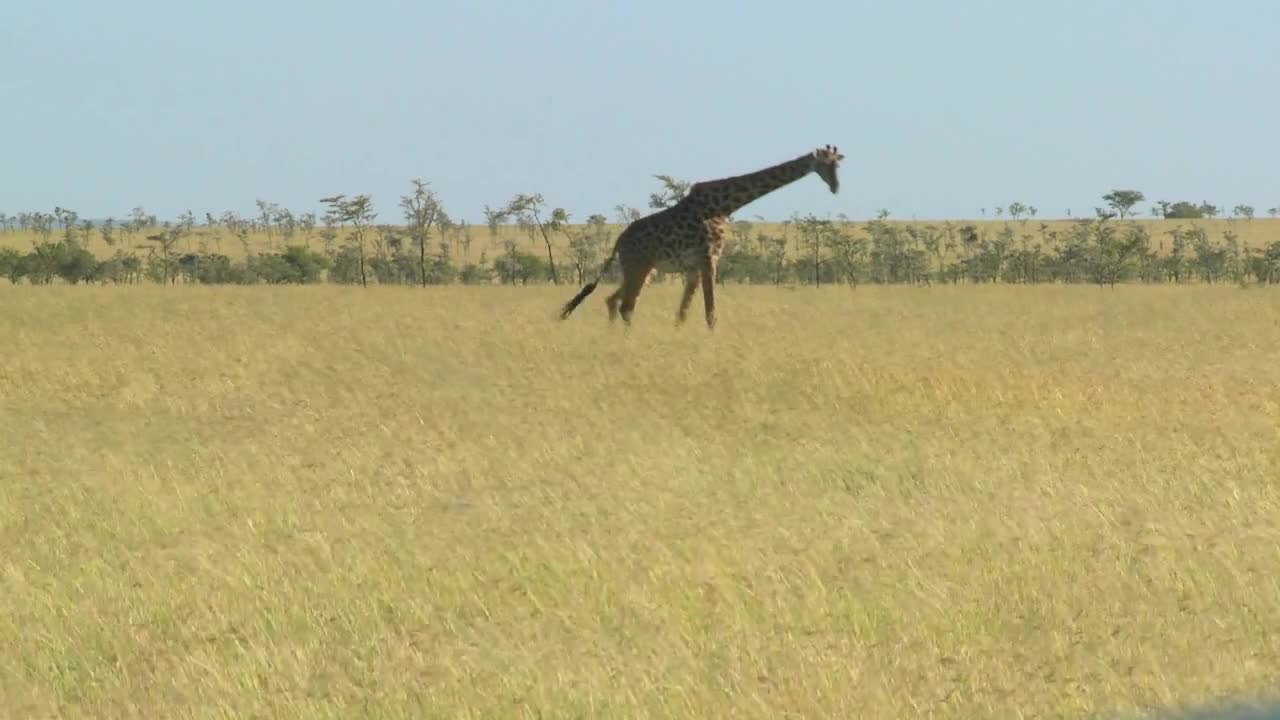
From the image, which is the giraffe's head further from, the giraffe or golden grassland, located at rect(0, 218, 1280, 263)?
golden grassland, located at rect(0, 218, 1280, 263)

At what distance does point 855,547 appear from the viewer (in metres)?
6.57

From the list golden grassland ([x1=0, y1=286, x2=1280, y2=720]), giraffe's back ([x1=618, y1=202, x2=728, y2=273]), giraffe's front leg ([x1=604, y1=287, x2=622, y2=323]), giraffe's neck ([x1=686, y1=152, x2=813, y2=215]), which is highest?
giraffe's neck ([x1=686, y1=152, x2=813, y2=215])

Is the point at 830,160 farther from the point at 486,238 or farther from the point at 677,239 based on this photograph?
the point at 486,238

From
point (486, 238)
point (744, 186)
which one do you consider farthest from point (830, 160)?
point (486, 238)

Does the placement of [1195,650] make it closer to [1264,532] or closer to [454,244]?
[1264,532]

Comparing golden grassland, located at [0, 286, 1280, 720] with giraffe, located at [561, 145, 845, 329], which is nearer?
golden grassland, located at [0, 286, 1280, 720]

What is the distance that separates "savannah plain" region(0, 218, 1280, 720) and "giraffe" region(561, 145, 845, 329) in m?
3.92

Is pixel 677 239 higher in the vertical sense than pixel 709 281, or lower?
higher

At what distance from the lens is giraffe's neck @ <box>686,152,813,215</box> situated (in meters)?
18.9

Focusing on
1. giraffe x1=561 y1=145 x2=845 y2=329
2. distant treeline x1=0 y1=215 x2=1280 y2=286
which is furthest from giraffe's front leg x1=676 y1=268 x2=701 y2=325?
distant treeline x1=0 y1=215 x2=1280 y2=286

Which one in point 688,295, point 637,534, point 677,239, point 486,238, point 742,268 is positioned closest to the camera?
point 637,534

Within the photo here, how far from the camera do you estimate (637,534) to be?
270 inches

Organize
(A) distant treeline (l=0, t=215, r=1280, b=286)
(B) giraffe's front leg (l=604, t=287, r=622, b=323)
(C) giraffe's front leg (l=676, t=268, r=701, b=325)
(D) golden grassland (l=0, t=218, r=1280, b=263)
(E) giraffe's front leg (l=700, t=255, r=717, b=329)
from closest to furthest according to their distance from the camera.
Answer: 1. (E) giraffe's front leg (l=700, t=255, r=717, b=329)
2. (C) giraffe's front leg (l=676, t=268, r=701, b=325)
3. (B) giraffe's front leg (l=604, t=287, r=622, b=323)
4. (A) distant treeline (l=0, t=215, r=1280, b=286)
5. (D) golden grassland (l=0, t=218, r=1280, b=263)

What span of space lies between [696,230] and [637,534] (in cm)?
1203
